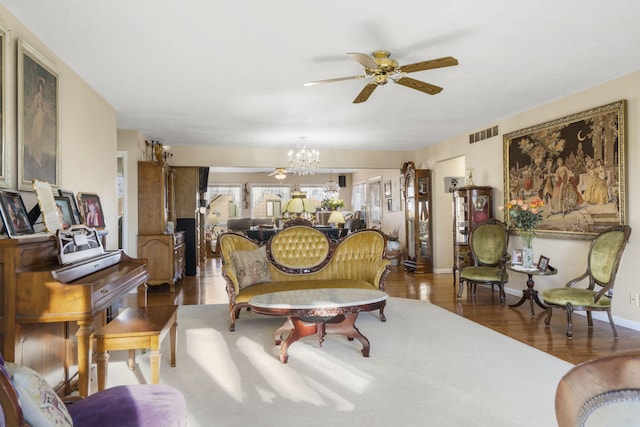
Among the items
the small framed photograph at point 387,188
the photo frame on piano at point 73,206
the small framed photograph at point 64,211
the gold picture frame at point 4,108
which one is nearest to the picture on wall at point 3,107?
the gold picture frame at point 4,108

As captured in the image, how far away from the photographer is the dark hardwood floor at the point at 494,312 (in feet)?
11.5

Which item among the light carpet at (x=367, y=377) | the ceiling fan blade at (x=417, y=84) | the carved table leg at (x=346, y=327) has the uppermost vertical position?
the ceiling fan blade at (x=417, y=84)

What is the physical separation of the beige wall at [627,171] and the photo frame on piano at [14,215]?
5.22 meters

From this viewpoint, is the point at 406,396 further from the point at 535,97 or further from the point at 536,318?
the point at 535,97

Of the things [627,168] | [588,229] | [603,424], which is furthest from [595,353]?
[603,424]

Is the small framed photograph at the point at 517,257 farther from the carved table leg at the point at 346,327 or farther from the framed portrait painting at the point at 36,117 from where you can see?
the framed portrait painting at the point at 36,117

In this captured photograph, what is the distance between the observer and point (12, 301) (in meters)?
2.05

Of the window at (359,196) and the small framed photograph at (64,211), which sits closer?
the small framed photograph at (64,211)

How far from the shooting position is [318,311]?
3.22 metres

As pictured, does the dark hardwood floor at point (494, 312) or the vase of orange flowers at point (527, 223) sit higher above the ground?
the vase of orange flowers at point (527, 223)

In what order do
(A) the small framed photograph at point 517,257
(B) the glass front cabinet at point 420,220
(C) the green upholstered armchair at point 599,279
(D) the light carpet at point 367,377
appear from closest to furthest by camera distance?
(D) the light carpet at point 367,377, (C) the green upholstered armchair at point 599,279, (A) the small framed photograph at point 517,257, (B) the glass front cabinet at point 420,220

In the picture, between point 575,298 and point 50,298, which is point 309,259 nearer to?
point 575,298

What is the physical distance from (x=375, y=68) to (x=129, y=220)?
4.76 meters

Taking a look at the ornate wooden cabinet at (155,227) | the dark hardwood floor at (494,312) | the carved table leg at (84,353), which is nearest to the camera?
the carved table leg at (84,353)
